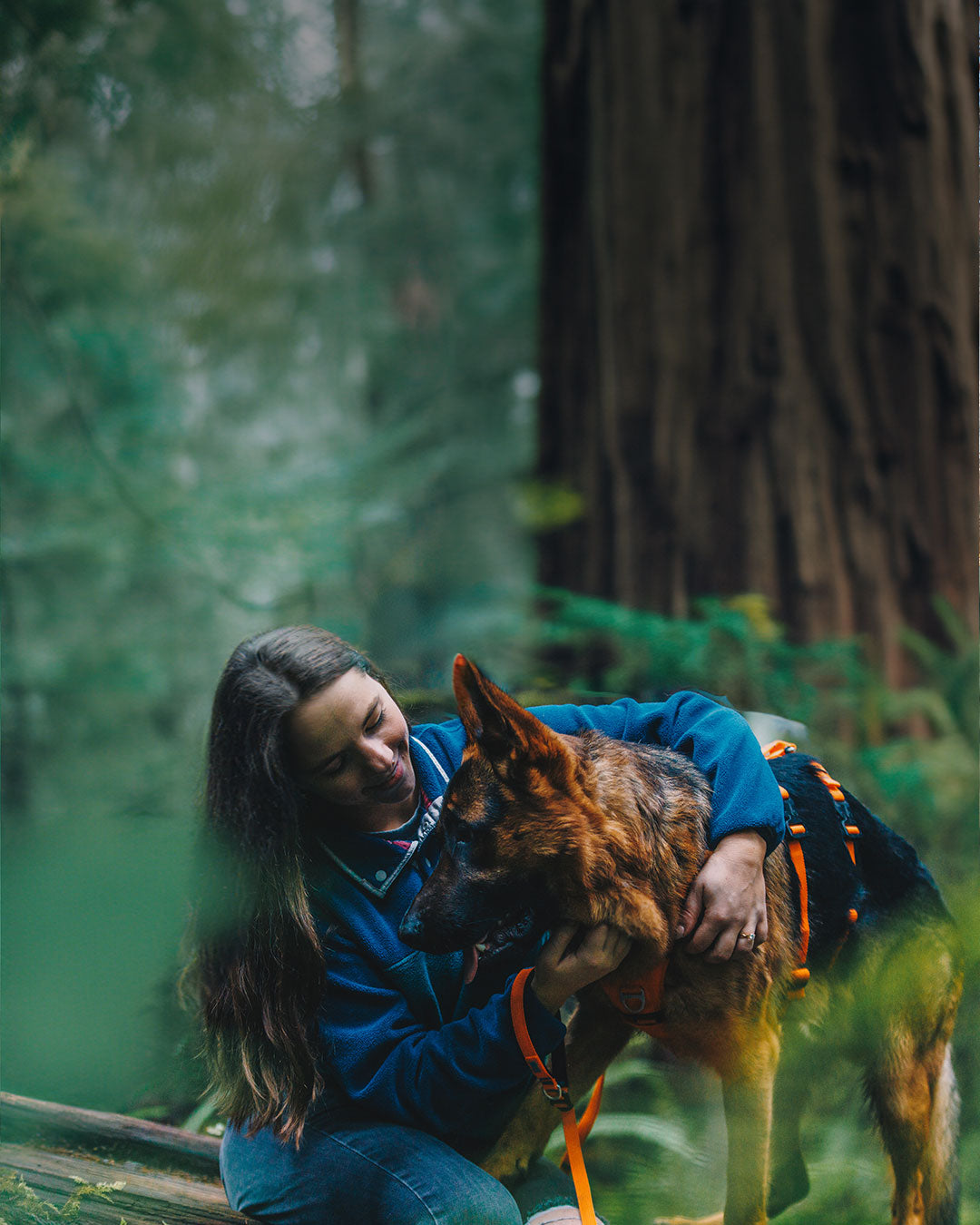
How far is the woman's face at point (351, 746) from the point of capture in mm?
1890

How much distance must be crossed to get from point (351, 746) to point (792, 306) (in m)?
3.85

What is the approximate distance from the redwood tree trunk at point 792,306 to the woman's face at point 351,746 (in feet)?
9.63

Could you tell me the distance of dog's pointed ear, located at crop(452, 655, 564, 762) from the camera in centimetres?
166

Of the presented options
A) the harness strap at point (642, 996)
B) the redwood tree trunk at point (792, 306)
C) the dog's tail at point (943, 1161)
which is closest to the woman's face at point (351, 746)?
the harness strap at point (642, 996)

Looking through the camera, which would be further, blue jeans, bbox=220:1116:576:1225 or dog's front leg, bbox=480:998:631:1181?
dog's front leg, bbox=480:998:631:1181

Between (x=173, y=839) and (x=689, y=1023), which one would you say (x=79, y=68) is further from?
(x=689, y=1023)

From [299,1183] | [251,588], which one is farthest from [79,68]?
[299,1183]

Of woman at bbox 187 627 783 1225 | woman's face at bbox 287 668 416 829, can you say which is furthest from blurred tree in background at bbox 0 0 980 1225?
woman's face at bbox 287 668 416 829

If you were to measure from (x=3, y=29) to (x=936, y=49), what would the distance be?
472cm

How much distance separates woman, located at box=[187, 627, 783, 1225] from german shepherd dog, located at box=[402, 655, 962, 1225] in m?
0.09

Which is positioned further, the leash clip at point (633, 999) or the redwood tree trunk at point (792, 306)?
the redwood tree trunk at point (792, 306)

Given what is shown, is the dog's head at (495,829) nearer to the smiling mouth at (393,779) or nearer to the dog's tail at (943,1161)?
the smiling mouth at (393,779)

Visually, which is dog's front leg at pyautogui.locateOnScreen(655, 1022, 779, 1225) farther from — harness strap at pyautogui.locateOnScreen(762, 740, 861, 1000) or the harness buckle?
the harness buckle

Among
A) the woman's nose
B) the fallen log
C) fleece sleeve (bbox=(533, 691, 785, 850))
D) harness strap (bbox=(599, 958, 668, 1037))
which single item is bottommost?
the fallen log
